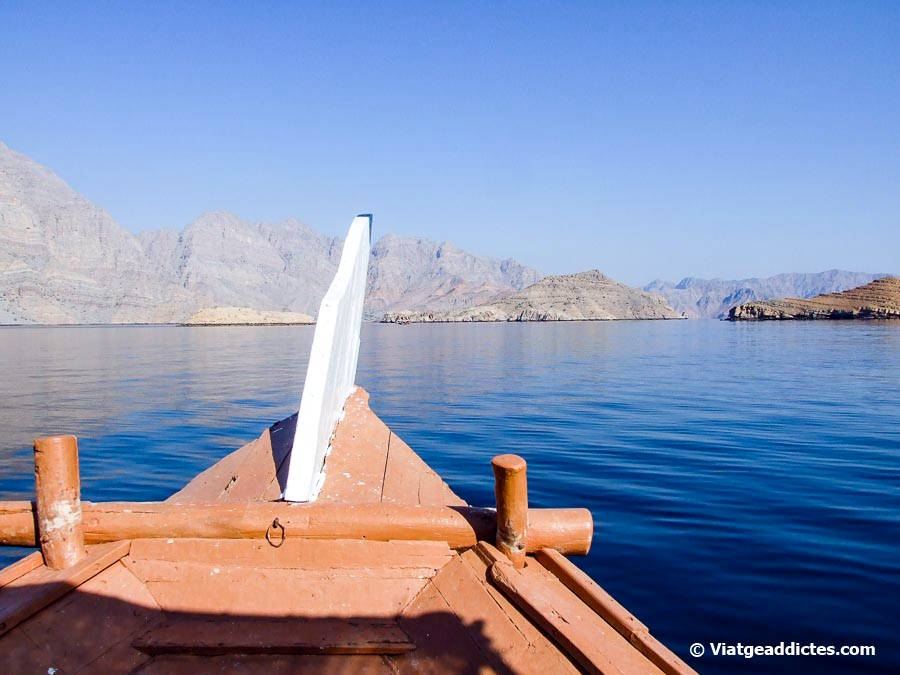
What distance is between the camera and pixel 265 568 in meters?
4.64

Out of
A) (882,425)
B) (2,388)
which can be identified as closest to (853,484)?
(882,425)

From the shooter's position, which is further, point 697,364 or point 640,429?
point 697,364

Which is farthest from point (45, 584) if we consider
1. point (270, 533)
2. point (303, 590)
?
point (303, 590)

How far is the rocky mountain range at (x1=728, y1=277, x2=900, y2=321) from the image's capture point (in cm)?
14888

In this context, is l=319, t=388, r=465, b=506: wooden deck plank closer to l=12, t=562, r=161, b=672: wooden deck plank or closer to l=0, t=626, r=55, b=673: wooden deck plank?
l=12, t=562, r=161, b=672: wooden deck plank

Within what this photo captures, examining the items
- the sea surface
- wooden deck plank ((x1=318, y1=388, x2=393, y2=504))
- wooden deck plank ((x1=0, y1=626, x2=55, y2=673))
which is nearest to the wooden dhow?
wooden deck plank ((x1=0, y1=626, x2=55, y2=673))

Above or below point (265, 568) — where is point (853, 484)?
below

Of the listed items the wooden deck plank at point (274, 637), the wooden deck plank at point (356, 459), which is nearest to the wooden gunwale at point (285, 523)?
the wooden deck plank at point (274, 637)

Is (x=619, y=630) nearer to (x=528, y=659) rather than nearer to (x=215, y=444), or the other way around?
(x=528, y=659)

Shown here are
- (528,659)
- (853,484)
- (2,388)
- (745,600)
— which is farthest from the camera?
(2,388)

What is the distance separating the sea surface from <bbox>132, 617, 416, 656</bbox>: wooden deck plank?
339 cm

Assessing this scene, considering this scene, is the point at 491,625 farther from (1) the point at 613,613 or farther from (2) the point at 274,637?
(2) the point at 274,637

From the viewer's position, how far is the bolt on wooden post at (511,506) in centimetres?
448

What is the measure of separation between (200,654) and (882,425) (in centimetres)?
1943
